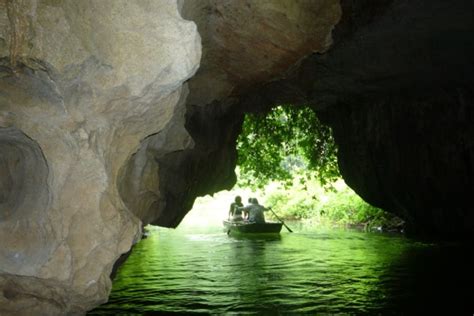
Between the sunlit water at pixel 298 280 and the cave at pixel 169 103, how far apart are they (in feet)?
5.29

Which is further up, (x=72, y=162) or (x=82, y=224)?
(x=72, y=162)

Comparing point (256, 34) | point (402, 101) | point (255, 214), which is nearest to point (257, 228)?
point (255, 214)

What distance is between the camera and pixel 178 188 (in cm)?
1041

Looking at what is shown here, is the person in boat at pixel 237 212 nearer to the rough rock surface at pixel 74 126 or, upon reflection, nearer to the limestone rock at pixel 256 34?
the limestone rock at pixel 256 34

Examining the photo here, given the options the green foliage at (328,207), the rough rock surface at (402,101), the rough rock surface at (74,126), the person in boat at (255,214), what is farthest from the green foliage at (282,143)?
the rough rock surface at (74,126)

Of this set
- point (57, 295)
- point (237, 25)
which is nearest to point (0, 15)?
point (57, 295)

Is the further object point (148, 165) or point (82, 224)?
point (148, 165)

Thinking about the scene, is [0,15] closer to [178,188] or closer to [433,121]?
[178,188]

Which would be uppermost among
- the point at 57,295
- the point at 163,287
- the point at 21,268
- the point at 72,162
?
the point at 72,162

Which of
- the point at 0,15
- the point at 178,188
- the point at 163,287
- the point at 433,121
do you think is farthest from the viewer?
the point at 433,121

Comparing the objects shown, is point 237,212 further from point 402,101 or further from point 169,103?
point 169,103

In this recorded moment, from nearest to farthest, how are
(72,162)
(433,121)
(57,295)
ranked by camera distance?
(72,162)
(57,295)
(433,121)

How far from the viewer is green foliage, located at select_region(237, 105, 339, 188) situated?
15.3 meters

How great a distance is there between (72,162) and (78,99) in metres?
0.58
